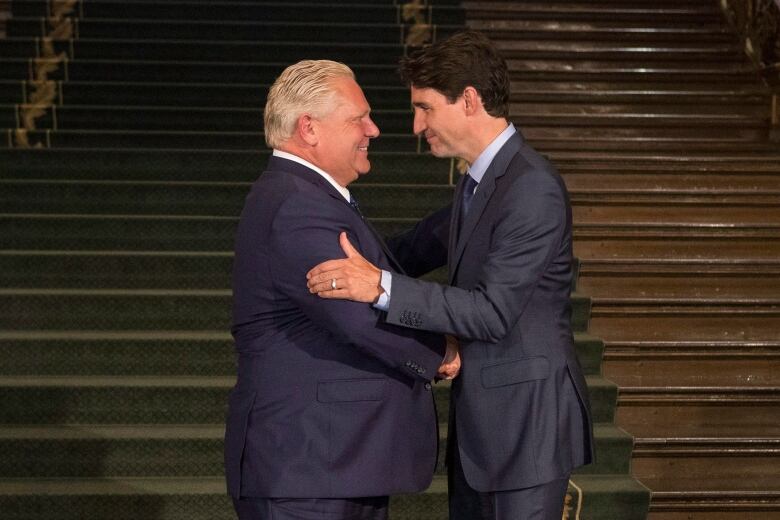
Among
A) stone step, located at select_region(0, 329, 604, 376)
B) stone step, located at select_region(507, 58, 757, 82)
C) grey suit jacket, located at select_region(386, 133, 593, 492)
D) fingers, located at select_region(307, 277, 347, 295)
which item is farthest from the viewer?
stone step, located at select_region(507, 58, 757, 82)

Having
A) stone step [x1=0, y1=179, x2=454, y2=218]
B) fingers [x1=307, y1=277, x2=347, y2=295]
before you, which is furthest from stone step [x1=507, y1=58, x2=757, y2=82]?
fingers [x1=307, y1=277, x2=347, y2=295]

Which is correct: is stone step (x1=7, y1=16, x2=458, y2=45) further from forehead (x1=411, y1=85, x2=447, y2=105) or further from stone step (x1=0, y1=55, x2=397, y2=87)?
forehead (x1=411, y1=85, x2=447, y2=105)

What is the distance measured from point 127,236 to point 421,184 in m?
1.62

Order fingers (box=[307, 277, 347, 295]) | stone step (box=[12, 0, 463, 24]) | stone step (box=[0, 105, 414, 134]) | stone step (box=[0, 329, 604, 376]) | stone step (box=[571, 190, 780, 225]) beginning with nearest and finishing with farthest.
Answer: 1. fingers (box=[307, 277, 347, 295])
2. stone step (box=[0, 329, 604, 376])
3. stone step (box=[571, 190, 780, 225])
4. stone step (box=[0, 105, 414, 134])
5. stone step (box=[12, 0, 463, 24])

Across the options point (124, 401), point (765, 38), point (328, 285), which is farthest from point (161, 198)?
point (765, 38)

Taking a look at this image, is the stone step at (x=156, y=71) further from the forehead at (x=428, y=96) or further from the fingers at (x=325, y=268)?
the fingers at (x=325, y=268)

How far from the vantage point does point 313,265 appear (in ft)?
6.79

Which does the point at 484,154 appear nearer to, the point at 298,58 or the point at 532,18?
the point at 298,58

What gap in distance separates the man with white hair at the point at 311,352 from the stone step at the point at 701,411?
2.43 meters

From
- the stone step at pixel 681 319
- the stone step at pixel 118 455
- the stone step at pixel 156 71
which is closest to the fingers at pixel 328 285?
the stone step at pixel 118 455

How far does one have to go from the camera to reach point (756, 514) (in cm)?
418

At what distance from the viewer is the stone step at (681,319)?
15.6 ft

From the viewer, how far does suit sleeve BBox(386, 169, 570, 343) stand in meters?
2.11

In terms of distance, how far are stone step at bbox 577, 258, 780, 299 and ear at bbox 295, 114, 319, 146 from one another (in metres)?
3.00
